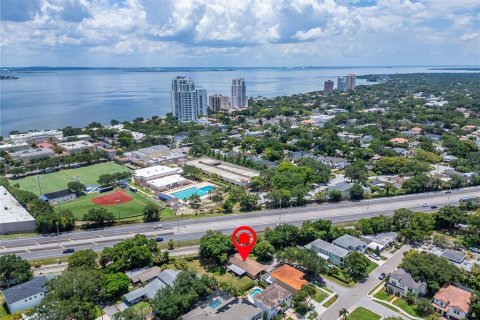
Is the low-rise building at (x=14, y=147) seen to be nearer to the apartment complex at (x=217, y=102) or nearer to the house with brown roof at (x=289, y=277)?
the house with brown roof at (x=289, y=277)

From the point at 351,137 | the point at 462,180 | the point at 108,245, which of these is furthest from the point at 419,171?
the point at 108,245

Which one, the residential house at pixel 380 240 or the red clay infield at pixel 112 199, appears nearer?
the residential house at pixel 380 240

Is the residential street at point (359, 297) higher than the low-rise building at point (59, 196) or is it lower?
lower

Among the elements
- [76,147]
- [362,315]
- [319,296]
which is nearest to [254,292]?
[319,296]

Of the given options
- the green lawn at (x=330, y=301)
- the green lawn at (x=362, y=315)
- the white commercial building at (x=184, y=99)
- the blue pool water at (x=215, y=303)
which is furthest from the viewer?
the white commercial building at (x=184, y=99)

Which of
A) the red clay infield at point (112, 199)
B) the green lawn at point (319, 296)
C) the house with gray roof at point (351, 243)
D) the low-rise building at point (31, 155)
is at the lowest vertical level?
the green lawn at point (319, 296)

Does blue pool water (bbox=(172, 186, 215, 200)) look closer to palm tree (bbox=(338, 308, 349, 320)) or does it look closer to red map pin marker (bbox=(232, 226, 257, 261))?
red map pin marker (bbox=(232, 226, 257, 261))

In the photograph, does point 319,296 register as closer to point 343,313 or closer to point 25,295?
point 343,313

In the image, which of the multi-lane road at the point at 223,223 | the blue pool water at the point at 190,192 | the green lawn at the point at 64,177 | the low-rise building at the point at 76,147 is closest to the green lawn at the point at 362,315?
the multi-lane road at the point at 223,223
